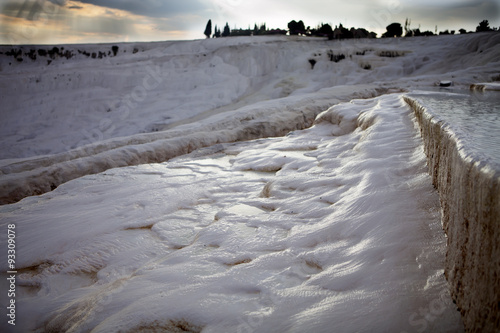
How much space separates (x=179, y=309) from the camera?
130 cm

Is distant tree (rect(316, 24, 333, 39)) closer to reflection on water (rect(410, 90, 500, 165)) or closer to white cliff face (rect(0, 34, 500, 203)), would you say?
white cliff face (rect(0, 34, 500, 203))

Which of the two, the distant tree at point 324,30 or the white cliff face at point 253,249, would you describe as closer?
the white cliff face at point 253,249

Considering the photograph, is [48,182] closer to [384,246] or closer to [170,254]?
[170,254]

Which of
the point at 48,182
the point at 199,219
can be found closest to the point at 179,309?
the point at 199,219

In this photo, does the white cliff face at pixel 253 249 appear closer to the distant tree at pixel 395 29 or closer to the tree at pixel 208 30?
the distant tree at pixel 395 29

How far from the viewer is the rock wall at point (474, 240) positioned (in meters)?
0.77

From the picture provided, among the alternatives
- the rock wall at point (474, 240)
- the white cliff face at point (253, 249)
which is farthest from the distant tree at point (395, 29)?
the rock wall at point (474, 240)

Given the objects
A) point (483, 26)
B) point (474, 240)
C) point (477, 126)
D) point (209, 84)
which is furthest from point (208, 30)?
point (474, 240)

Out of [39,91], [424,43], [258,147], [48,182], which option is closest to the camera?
[48,182]

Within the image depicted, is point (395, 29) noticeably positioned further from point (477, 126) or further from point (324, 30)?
point (477, 126)

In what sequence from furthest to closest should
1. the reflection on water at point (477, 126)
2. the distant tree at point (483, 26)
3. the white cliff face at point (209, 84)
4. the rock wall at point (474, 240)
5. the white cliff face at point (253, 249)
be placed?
the distant tree at point (483, 26), the white cliff face at point (209, 84), the white cliff face at point (253, 249), the reflection on water at point (477, 126), the rock wall at point (474, 240)

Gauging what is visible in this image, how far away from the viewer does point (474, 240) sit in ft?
2.88

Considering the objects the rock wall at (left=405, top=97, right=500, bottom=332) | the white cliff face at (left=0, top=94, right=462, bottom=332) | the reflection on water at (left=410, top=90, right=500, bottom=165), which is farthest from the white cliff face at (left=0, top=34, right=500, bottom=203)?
the rock wall at (left=405, top=97, right=500, bottom=332)

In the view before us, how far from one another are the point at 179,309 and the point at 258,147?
2902 mm
